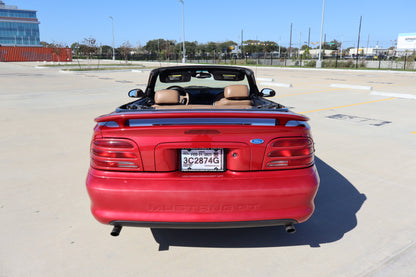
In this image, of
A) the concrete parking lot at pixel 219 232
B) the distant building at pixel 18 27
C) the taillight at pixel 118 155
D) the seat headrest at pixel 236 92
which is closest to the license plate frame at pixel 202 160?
the taillight at pixel 118 155

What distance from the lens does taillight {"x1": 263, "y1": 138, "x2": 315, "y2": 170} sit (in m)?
2.53

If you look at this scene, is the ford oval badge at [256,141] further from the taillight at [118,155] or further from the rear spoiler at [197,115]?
the taillight at [118,155]

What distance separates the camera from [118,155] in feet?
8.32

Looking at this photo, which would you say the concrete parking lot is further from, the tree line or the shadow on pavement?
the tree line

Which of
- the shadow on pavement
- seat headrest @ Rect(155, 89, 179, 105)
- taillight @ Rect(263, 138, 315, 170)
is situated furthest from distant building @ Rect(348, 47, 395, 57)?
taillight @ Rect(263, 138, 315, 170)

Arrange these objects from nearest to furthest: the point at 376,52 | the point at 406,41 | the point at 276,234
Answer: the point at 276,234
the point at 406,41
the point at 376,52

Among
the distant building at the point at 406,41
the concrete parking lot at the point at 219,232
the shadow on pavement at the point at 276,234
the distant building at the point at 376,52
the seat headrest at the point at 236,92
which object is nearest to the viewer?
the concrete parking lot at the point at 219,232

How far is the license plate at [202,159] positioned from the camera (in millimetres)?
2514

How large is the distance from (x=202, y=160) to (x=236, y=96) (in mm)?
1622

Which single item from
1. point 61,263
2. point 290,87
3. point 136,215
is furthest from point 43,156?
point 290,87

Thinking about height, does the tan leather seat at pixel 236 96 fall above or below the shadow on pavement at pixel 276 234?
above

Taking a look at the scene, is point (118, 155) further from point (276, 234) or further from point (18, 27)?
point (18, 27)

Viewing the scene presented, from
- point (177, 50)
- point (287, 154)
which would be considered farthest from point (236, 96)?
point (177, 50)

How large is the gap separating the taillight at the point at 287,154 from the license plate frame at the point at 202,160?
334 millimetres
